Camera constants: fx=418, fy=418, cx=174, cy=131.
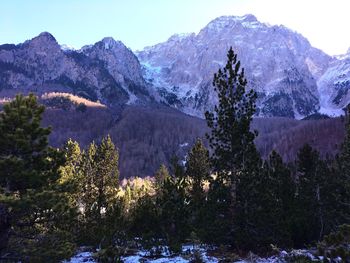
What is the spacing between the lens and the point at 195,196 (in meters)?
49.5

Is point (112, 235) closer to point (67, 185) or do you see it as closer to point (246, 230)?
point (246, 230)

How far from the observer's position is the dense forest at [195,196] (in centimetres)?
1812

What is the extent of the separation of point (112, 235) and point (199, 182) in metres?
23.1

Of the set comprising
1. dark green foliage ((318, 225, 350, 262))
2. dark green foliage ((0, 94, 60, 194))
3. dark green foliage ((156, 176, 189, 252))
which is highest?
dark green foliage ((0, 94, 60, 194))

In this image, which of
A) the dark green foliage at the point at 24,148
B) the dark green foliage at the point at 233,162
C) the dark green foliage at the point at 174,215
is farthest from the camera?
the dark green foliage at the point at 174,215

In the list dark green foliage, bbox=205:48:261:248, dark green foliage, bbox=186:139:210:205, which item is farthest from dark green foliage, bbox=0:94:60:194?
dark green foliage, bbox=186:139:210:205

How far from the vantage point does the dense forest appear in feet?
59.5

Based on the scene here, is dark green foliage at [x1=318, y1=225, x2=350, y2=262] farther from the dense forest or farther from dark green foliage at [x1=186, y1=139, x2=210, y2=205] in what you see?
dark green foliage at [x1=186, y1=139, x2=210, y2=205]

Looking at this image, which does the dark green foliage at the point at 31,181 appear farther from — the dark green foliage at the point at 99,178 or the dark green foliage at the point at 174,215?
the dark green foliage at the point at 99,178

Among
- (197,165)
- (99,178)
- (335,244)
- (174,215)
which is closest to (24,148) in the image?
(335,244)

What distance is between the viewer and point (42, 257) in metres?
17.8

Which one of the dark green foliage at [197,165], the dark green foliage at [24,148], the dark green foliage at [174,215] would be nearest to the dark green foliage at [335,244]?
the dark green foliage at [24,148]

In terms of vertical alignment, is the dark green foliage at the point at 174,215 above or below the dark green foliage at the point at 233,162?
below

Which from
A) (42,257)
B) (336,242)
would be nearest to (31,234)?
(42,257)
